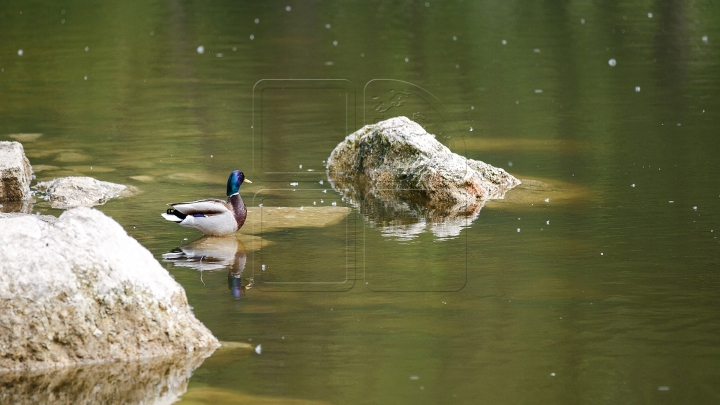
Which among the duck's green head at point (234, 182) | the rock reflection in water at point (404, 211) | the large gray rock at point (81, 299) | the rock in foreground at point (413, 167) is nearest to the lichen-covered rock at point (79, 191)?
the duck's green head at point (234, 182)

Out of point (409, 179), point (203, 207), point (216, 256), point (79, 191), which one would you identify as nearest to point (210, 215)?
point (203, 207)

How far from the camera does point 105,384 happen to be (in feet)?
21.5

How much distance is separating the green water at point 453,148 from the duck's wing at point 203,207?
1.07 ft

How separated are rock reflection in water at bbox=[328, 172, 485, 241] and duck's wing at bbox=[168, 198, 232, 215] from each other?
1.54m

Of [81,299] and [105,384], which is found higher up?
[81,299]

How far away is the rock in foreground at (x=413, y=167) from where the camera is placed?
11.8m

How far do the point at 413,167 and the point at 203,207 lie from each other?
10.0ft

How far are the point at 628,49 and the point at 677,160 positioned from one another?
10.8 metres

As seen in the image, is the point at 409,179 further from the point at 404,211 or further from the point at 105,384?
the point at 105,384

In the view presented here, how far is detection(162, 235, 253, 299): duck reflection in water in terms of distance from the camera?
29.1 feet

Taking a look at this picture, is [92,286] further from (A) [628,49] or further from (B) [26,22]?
(B) [26,22]

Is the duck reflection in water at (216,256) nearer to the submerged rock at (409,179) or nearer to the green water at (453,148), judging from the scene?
the green water at (453,148)

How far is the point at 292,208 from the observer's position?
11.3 meters

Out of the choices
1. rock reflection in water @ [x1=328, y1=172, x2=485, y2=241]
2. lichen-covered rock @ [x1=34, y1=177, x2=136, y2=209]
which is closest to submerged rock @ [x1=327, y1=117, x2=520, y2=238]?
rock reflection in water @ [x1=328, y1=172, x2=485, y2=241]
